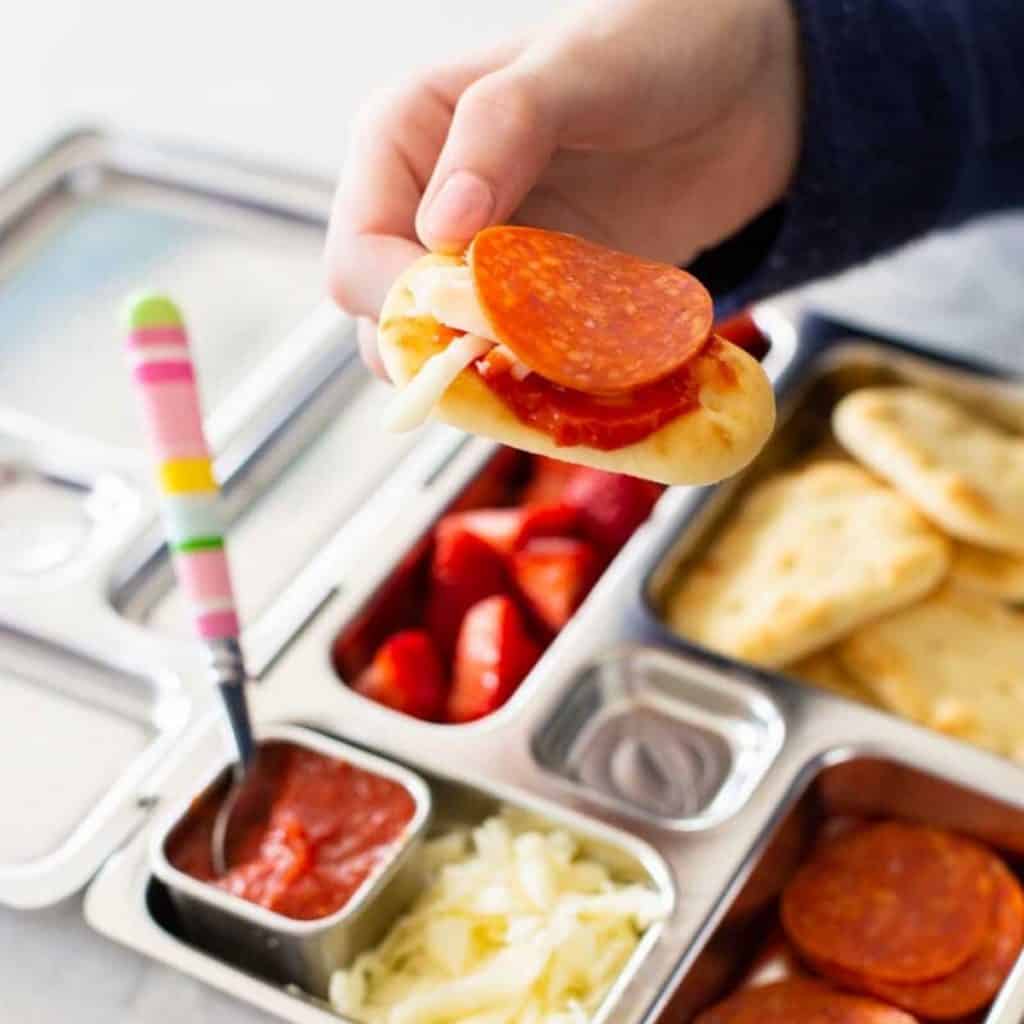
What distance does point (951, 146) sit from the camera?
163cm

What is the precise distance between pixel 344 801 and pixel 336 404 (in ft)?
1.86

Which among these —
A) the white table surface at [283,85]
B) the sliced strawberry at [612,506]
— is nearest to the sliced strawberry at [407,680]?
the sliced strawberry at [612,506]

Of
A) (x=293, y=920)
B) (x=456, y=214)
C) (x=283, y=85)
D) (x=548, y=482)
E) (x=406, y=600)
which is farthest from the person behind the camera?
(x=283, y=85)

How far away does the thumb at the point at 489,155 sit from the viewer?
1095 millimetres

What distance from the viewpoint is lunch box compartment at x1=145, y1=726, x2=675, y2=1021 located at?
3.91 ft

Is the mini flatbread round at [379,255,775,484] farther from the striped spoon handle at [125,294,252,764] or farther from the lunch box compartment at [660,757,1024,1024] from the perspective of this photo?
the lunch box compartment at [660,757,1024,1024]

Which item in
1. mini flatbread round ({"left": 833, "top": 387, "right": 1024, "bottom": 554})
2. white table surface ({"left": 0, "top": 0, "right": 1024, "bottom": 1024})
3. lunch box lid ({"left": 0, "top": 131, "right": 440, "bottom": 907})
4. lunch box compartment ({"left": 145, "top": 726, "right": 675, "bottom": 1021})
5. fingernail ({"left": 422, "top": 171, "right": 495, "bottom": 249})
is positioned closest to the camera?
fingernail ({"left": 422, "top": 171, "right": 495, "bottom": 249})

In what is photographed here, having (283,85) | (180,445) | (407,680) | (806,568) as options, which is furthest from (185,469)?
(283,85)

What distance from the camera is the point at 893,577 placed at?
1.44 meters

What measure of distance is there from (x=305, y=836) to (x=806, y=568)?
0.54 m

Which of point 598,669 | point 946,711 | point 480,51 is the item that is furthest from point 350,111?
→ point 946,711

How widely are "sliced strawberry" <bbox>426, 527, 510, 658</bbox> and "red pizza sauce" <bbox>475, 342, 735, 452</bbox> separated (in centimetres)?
52

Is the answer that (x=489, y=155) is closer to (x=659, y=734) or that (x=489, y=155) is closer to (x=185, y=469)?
(x=185, y=469)

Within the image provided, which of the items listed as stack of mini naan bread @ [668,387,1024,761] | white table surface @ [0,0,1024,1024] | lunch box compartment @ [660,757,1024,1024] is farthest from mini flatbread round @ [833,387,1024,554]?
lunch box compartment @ [660,757,1024,1024]
